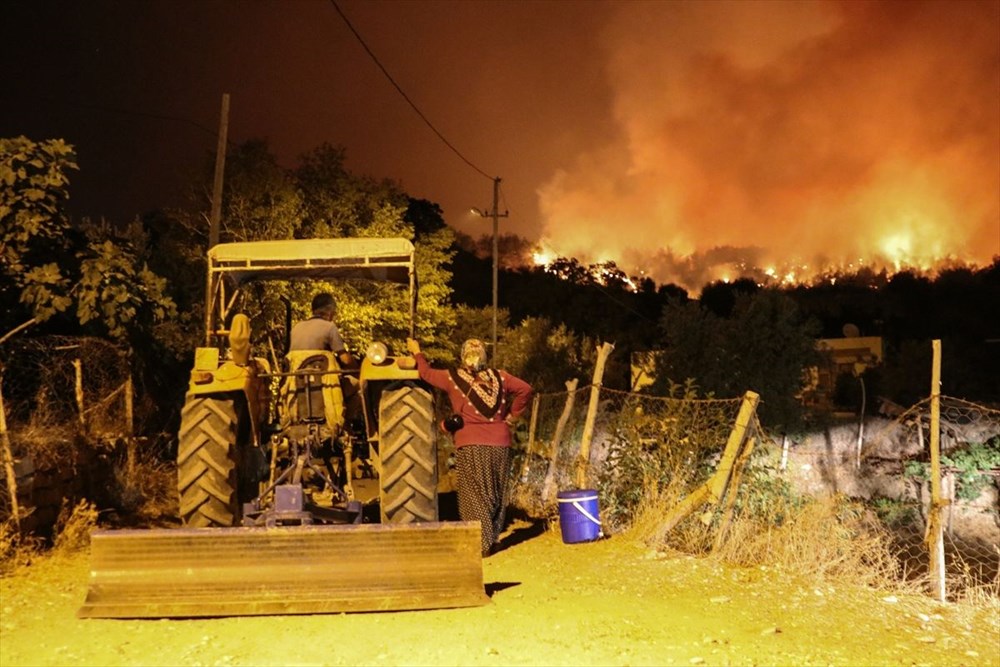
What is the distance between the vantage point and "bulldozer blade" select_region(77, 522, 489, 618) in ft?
19.3

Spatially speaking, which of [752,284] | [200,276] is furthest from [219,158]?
[752,284]

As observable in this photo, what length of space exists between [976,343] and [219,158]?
33.0 m

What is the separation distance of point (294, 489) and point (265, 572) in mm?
702

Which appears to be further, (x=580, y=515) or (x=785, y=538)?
(x=580, y=515)

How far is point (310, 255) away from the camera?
8.31 m

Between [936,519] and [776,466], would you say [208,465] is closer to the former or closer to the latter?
[776,466]

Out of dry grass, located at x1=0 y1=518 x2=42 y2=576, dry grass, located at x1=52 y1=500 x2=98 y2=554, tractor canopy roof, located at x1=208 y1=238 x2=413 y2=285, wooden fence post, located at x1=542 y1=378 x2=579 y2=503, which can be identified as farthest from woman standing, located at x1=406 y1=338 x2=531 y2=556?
dry grass, located at x1=0 y1=518 x2=42 y2=576

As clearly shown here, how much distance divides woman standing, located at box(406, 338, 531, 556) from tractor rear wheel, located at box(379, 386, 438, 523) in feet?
2.38

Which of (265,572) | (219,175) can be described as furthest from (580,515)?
(219,175)

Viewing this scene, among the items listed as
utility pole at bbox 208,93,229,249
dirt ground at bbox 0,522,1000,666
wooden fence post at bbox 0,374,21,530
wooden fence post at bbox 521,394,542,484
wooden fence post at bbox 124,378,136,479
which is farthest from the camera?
→ utility pole at bbox 208,93,229,249

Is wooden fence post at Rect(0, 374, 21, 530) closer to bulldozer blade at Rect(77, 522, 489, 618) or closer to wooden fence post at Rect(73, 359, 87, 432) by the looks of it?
bulldozer blade at Rect(77, 522, 489, 618)

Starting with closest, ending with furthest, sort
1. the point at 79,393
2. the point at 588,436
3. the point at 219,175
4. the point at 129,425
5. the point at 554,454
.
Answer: the point at 588,436, the point at 79,393, the point at 554,454, the point at 129,425, the point at 219,175

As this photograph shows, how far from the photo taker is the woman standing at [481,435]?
8.22m

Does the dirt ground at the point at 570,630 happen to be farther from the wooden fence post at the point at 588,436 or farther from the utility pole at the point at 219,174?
the utility pole at the point at 219,174
